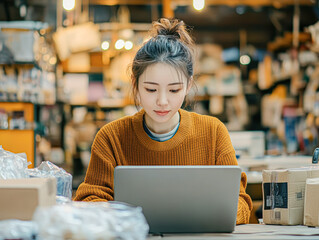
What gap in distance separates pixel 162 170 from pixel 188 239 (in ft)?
0.65

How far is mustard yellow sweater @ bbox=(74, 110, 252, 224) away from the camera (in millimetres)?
1853

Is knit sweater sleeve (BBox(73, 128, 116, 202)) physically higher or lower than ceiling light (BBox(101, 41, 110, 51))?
lower

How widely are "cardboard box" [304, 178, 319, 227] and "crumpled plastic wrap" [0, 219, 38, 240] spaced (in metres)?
0.92

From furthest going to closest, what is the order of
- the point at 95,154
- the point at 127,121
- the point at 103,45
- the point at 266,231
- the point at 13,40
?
the point at 103,45
the point at 13,40
the point at 127,121
the point at 95,154
the point at 266,231

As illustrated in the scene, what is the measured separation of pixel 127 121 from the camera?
79.2 inches

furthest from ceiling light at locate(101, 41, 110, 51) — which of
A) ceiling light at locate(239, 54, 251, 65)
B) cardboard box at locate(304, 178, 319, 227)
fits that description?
cardboard box at locate(304, 178, 319, 227)

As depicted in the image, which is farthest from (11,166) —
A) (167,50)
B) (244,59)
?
(244,59)

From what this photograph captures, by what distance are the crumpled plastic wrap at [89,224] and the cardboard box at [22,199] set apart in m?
0.14

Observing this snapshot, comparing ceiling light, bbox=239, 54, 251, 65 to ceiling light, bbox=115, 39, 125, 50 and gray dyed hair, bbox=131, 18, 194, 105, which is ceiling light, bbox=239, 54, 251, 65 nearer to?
ceiling light, bbox=115, 39, 125, 50

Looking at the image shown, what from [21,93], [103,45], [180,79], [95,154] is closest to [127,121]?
[95,154]

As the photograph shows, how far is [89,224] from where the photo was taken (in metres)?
1.04

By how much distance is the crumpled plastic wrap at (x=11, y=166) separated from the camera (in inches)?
59.4

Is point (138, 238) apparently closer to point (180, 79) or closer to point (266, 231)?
point (266, 231)

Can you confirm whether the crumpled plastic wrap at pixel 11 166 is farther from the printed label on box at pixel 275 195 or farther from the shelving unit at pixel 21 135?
the shelving unit at pixel 21 135
